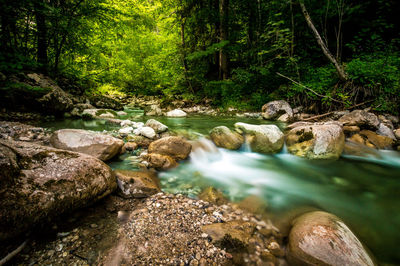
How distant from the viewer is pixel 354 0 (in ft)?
25.0

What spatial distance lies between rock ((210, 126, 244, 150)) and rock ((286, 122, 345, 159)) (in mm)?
1431

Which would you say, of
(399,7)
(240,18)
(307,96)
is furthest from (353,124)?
(240,18)

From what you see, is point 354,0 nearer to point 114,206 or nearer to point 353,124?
point 353,124

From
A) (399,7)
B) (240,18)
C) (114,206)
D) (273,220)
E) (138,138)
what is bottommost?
(273,220)

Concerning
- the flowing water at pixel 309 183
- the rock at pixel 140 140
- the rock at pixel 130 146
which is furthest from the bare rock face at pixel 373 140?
the rock at pixel 130 146

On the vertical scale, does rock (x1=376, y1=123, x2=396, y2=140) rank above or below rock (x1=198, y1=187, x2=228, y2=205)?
above

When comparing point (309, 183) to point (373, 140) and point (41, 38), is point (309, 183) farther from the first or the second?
point (41, 38)

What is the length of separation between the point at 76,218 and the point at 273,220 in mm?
2266

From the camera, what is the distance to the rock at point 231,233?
159cm

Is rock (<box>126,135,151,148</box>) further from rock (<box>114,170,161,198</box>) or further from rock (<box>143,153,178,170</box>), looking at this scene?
rock (<box>114,170,161,198</box>)

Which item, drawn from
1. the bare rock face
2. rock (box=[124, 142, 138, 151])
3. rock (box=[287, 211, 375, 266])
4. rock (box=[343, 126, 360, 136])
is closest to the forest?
rock (box=[343, 126, 360, 136])

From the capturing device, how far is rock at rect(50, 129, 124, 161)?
2777 mm

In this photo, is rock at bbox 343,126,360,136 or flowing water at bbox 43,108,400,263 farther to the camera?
rock at bbox 343,126,360,136

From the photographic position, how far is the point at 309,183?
9.98 feet
